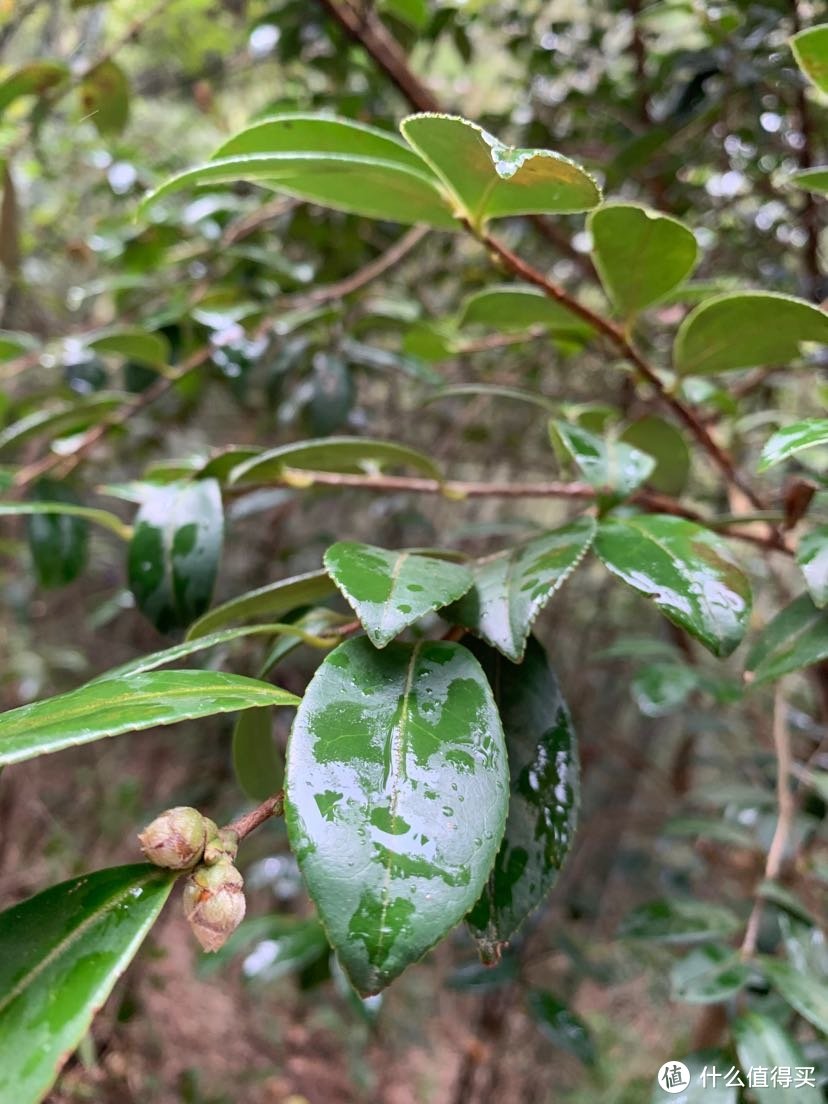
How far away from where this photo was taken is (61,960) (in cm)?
24

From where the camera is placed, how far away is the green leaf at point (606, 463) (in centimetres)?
43

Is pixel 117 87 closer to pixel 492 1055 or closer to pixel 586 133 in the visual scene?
pixel 586 133

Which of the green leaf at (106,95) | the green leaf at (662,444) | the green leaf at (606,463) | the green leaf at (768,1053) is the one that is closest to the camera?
the green leaf at (606,463)

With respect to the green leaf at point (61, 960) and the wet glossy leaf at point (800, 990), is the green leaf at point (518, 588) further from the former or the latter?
the wet glossy leaf at point (800, 990)

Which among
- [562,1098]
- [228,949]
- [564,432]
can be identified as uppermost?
[564,432]

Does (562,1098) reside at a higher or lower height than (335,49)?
lower

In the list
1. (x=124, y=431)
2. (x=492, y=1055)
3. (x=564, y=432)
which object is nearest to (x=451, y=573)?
(x=564, y=432)

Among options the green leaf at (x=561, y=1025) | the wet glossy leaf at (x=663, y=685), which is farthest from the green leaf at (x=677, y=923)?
the green leaf at (x=561, y=1025)

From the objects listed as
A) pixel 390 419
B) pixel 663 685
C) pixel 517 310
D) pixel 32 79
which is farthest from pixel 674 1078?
pixel 390 419

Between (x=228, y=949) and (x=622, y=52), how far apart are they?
52.4 inches

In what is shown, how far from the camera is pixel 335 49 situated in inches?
39.8

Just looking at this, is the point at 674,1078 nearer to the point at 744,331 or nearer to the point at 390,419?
the point at 744,331

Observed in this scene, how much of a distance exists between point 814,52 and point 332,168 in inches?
10.8

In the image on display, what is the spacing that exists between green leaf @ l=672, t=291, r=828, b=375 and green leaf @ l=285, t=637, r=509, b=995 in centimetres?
28
